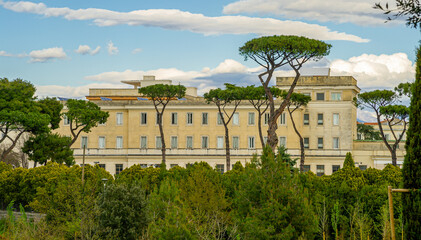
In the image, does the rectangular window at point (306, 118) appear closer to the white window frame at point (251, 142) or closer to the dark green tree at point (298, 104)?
the dark green tree at point (298, 104)

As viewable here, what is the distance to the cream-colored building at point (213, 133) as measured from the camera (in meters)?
67.6

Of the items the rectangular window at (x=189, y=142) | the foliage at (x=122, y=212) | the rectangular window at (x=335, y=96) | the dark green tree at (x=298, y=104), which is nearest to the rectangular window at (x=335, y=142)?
the dark green tree at (x=298, y=104)

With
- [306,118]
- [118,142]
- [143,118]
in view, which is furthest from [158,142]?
[306,118]

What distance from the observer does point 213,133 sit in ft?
226

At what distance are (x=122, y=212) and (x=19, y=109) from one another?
1155 inches

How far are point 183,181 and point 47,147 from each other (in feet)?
93.5

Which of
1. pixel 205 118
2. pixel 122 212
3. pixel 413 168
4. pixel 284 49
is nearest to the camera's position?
pixel 413 168

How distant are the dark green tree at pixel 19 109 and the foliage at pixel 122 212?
2630 centimetres

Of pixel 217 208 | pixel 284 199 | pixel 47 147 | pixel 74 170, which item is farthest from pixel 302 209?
pixel 47 147

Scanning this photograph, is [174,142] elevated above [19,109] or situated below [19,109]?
below

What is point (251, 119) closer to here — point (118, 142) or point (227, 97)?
point (227, 97)

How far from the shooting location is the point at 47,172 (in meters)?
35.5

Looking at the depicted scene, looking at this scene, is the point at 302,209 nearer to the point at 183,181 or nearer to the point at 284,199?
the point at 284,199

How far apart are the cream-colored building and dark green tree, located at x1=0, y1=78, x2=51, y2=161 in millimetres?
18312
